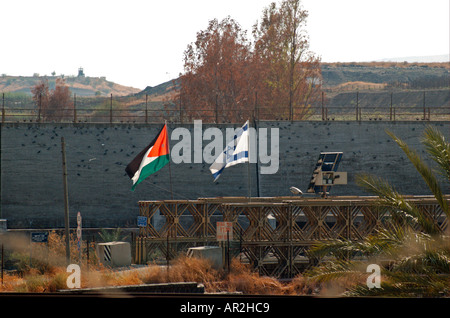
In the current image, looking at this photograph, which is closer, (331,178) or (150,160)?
(150,160)

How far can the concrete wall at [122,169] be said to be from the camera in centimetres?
3644

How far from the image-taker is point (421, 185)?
124ft

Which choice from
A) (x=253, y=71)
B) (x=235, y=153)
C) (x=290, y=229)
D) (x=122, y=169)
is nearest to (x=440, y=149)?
(x=290, y=229)

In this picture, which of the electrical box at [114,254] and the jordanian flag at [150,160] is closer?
the electrical box at [114,254]

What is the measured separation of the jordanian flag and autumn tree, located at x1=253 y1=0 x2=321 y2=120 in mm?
22292

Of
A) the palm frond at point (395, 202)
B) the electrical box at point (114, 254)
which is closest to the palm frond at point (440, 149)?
the palm frond at point (395, 202)

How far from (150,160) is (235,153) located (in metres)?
3.70

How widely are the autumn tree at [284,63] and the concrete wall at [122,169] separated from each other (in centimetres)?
1077

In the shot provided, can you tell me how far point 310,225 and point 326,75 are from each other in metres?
129

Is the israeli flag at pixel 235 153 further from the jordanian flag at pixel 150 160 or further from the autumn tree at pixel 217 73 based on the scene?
the autumn tree at pixel 217 73

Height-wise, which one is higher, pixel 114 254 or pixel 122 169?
pixel 122 169

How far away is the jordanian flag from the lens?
25.3 metres

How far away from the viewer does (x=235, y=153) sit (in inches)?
966

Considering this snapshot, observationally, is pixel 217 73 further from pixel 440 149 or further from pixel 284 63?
pixel 440 149
